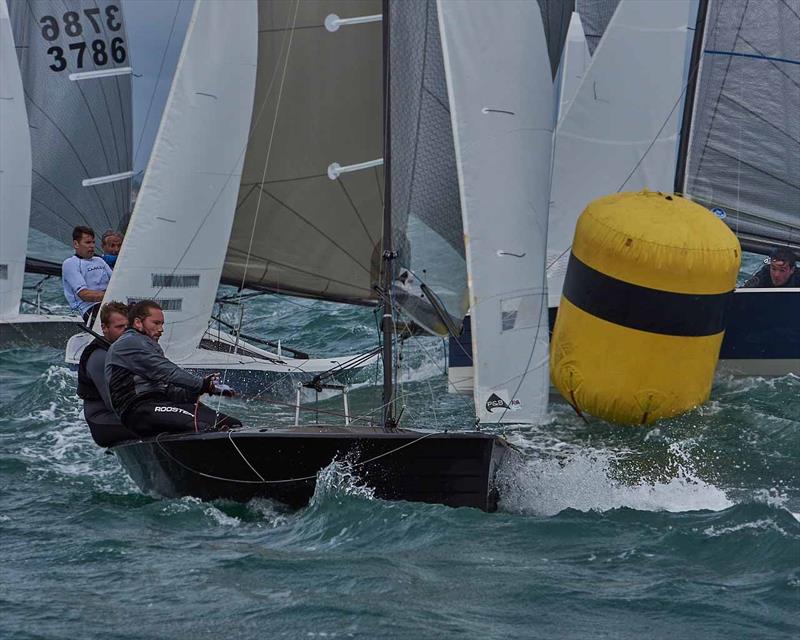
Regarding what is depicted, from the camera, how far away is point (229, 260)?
10820 millimetres

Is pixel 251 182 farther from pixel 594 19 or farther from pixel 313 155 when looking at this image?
pixel 594 19

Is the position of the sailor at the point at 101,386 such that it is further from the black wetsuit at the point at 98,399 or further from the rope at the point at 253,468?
the rope at the point at 253,468

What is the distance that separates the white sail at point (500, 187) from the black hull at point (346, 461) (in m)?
0.71

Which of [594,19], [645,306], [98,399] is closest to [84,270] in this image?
[98,399]

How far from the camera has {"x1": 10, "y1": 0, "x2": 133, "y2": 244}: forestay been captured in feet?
50.2

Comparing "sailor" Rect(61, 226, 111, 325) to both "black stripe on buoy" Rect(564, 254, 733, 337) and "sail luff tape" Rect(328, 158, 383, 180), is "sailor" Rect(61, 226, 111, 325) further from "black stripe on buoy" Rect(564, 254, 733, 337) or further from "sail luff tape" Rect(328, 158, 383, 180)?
"black stripe on buoy" Rect(564, 254, 733, 337)

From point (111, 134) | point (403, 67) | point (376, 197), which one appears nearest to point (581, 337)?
point (376, 197)

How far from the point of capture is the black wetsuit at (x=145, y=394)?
7383 millimetres

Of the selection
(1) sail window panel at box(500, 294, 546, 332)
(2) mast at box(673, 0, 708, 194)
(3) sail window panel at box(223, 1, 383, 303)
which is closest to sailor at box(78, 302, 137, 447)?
(1) sail window panel at box(500, 294, 546, 332)

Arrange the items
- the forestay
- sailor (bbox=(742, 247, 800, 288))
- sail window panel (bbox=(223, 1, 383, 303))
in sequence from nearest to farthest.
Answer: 1. sail window panel (bbox=(223, 1, 383, 303))
2. sailor (bbox=(742, 247, 800, 288))
3. the forestay

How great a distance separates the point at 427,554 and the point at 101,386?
213 centimetres

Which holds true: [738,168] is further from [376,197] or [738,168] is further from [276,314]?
[276,314]

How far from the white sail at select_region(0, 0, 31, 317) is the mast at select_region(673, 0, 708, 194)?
597 cm

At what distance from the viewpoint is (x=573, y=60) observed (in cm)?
1447
